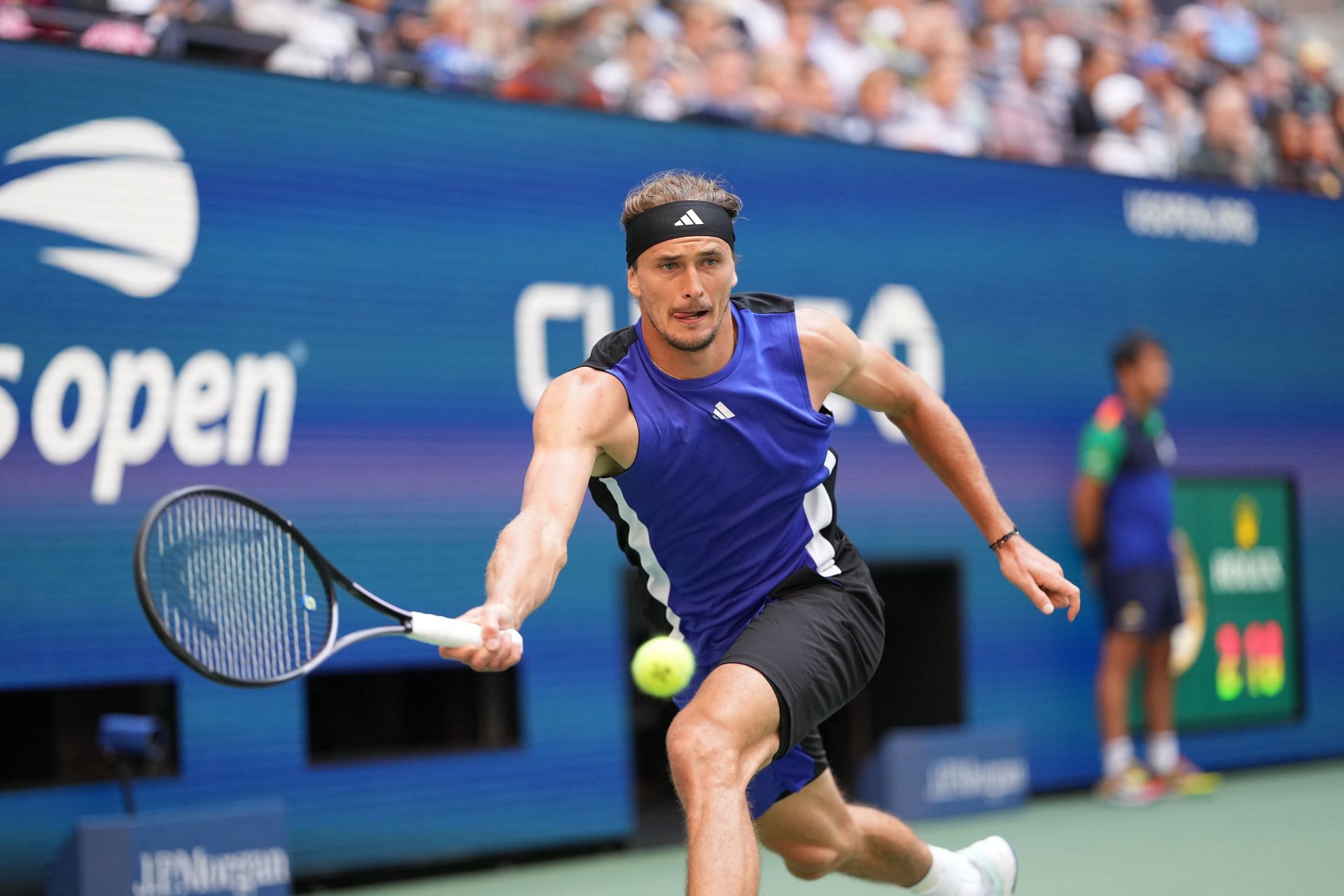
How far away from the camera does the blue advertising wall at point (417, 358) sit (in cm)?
635

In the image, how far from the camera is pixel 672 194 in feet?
14.0

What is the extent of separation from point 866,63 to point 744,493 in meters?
6.95

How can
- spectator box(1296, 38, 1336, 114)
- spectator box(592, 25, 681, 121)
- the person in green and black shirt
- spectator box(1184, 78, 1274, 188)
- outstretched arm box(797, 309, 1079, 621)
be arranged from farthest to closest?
spectator box(1296, 38, 1336, 114) → spectator box(1184, 78, 1274, 188) → the person in green and black shirt → spectator box(592, 25, 681, 121) → outstretched arm box(797, 309, 1079, 621)

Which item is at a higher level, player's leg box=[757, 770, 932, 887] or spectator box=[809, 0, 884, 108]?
spectator box=[809, 0, 884, 108]

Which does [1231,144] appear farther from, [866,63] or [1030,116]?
[866,63]

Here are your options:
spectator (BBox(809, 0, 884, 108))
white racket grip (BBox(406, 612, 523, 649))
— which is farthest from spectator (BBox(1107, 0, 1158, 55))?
white racket grip (BBox(406, 612, 523, 649))

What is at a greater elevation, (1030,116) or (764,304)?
(1030,116)

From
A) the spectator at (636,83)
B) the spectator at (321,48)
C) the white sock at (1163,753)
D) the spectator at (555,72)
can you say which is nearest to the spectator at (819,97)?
the spectator at (636,83)

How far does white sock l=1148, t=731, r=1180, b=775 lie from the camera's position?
9.05 meters

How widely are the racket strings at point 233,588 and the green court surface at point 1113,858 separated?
3.26m

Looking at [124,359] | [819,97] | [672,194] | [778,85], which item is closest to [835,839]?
[672,194]

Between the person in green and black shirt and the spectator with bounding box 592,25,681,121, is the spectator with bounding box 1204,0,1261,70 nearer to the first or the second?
the person in green and black shirt

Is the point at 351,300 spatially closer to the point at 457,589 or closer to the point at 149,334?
the point at 149,334

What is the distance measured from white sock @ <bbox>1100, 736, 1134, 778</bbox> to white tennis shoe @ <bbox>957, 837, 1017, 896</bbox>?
3.91m
